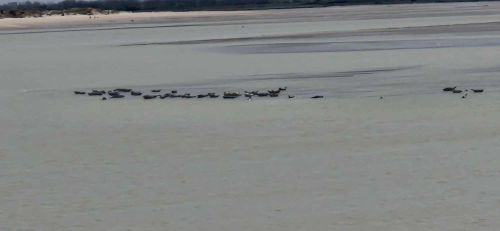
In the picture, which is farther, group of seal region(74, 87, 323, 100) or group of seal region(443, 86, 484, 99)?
group of seal region(74, 87, 323, 100)

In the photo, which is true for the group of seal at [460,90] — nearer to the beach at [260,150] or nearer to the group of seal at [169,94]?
the beach at [260,150]

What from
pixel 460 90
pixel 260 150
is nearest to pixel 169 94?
pixel 460 90

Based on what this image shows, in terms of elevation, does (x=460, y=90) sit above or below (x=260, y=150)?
above

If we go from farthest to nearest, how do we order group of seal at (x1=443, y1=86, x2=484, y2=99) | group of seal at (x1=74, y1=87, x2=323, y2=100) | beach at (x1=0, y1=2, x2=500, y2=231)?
1. group of seal at (x1=74, y1=87, x2=323, y2=100)
2. group of seal at (x1=443, y1=86, x2=484, y2=99)
3. beach at (x1=0, y1=2, x2=500, y2=231)

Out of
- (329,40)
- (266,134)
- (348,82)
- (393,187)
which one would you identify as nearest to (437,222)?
(393,187)

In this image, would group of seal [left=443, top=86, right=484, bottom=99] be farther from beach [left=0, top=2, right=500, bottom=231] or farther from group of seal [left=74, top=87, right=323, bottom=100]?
group of seal [left=74, top=87, right=323, bottom=100]

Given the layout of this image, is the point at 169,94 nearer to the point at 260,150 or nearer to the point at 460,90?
the point at 460,90

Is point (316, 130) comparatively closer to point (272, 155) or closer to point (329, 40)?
point (272, 155)

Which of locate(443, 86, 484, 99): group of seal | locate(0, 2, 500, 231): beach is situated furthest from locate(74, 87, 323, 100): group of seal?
locate(443, 86, 484, 99): group of seal
